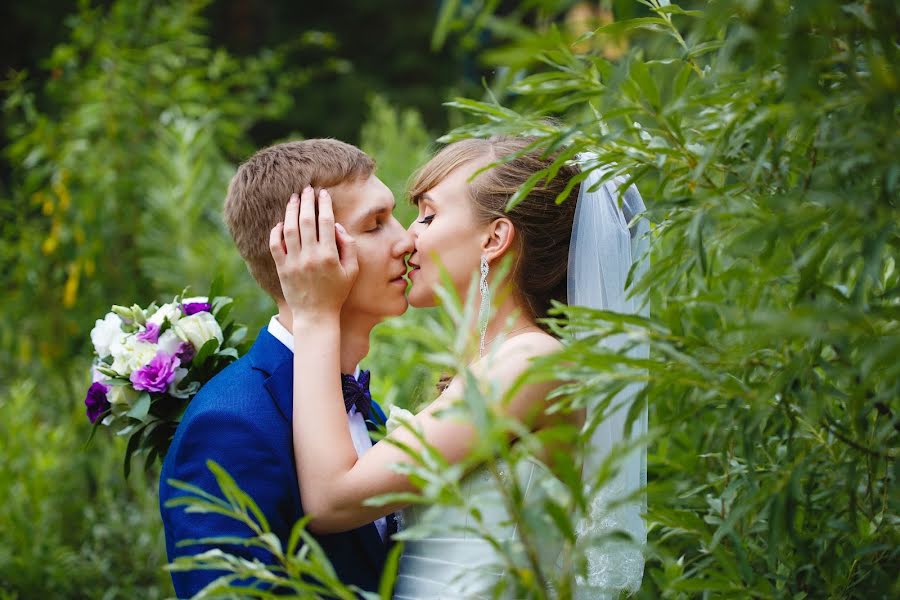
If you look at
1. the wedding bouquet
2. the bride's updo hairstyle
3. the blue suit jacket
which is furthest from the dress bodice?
the wedding bouquet

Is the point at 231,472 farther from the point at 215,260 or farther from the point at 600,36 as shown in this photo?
the point at 215,260

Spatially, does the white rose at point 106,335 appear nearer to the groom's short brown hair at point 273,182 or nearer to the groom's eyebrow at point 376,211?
the groom's short brown hair at point 273,182

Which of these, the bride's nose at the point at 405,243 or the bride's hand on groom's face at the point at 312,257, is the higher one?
the bride's hand on groom's face at the point at 312,257

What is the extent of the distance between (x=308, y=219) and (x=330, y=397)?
1.54 feet

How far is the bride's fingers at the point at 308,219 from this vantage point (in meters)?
2.19

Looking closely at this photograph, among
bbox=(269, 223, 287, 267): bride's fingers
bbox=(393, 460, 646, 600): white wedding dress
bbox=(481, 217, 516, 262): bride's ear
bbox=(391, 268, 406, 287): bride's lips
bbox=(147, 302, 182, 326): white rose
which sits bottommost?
bbox=(393, 460, 646, 600): white wedding dress

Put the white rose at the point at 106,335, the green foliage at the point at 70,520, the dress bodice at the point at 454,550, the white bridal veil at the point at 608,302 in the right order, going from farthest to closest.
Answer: the green foliage at the point at 70,520 → the white rose at the point at 106,335 → the white bridal veil at the point at 608,302 → the dress bodice at the point at 454,550

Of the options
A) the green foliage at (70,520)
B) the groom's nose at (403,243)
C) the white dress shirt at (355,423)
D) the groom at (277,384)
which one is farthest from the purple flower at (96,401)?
the green foliage at (70,520)

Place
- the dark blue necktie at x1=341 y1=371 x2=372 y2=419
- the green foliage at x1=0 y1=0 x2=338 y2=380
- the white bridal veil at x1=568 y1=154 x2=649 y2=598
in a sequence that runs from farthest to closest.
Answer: the green foliage at x1=0 y1=0 x2=338 y2=380 < the dark blue necktie at x1=341 y1=371 x2=372 y2=419 < the white bridal veil at x1=568 y1=154 x2=649 y2=598

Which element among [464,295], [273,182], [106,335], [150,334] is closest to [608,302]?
[464,295]

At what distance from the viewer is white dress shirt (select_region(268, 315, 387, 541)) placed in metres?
2.30

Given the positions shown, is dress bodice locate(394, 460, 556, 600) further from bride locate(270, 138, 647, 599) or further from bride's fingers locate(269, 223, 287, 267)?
bride's fingers locate(269, 223, 287, 267)

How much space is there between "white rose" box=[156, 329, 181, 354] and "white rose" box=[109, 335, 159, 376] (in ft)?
0.06

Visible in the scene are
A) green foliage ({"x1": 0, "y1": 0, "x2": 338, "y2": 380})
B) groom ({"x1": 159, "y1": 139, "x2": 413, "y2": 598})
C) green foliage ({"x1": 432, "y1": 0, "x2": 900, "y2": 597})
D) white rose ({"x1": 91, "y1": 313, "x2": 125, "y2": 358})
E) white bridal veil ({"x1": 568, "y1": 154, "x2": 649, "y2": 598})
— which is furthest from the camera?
green foliage ({"x1": 0, "y1": 0, "x2": 338, "y2": 380})
